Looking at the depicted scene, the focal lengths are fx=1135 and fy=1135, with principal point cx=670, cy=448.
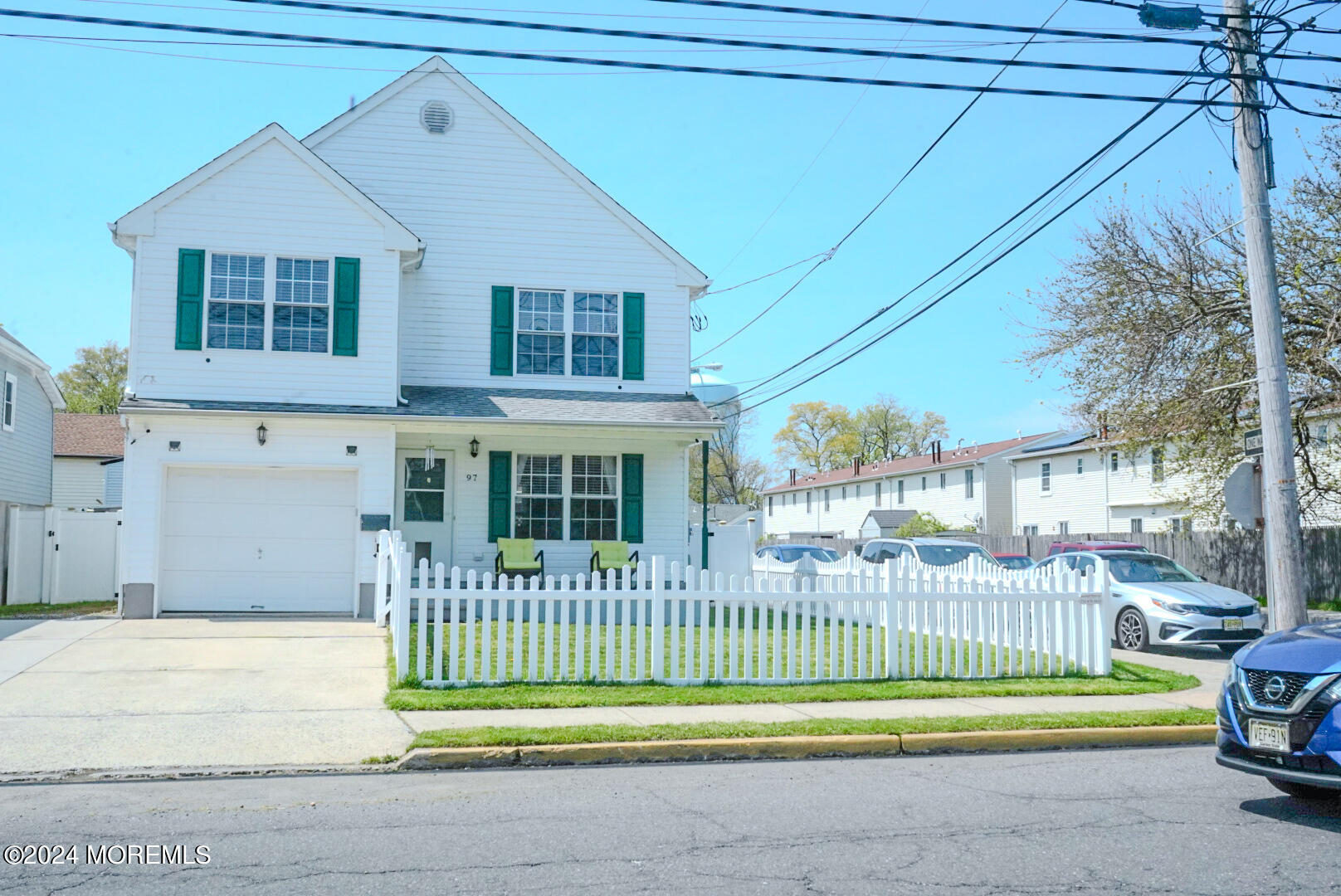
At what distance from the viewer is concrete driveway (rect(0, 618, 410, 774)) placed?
8156 mm

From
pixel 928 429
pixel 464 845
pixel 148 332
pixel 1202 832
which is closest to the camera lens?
pixel 464 845

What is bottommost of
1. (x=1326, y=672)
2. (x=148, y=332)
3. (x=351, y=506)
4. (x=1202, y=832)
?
(x=1202, y=832)

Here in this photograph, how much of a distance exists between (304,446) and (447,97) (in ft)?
23.2

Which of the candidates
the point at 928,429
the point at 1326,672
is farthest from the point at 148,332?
the point at 928,429

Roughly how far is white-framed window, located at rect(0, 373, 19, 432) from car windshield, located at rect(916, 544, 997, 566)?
19096 millimetres

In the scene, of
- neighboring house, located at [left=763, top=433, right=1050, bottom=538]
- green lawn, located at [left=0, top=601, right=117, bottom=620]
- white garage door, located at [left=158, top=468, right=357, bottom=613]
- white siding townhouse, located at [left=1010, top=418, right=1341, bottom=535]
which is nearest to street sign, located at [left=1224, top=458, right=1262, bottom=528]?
white garage door, located at [left=158, top=468, right=357, bottom=613]

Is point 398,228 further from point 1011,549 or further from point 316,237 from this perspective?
point 1011,549

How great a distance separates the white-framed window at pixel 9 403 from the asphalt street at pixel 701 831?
19600 millimetres

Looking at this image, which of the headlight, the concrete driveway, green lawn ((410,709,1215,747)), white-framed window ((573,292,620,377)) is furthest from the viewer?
white-framed window ((573,292,620,377))

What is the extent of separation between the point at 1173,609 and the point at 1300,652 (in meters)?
9.48

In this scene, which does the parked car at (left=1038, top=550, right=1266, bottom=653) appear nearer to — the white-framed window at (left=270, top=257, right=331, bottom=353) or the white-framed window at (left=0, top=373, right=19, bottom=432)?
the white-framed window at (left=270, top=257, right=331, bottom=353)

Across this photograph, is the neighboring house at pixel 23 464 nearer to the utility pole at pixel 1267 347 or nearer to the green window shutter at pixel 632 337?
the green window shutter at pixel 632 337

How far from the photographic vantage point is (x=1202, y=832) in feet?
20.9

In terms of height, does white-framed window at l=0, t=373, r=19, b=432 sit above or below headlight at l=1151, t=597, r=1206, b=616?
above
